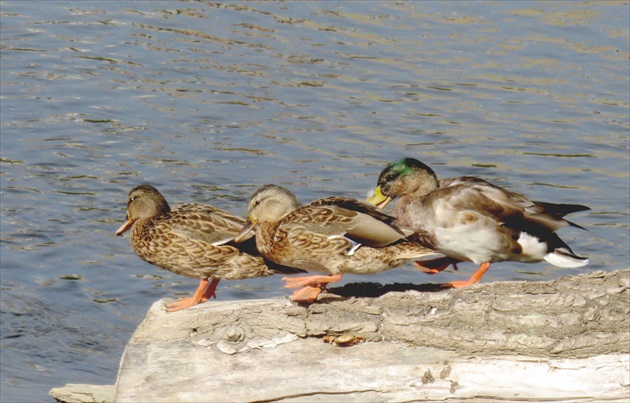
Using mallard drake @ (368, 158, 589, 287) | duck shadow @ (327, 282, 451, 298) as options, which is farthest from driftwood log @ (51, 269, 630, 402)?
mallard drake @ (368, 158, 589, 287)

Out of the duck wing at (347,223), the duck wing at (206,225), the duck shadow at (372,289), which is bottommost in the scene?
the duck shadow at (372,289)

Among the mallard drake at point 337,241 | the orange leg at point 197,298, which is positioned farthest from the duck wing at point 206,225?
the mallard drake at point 337,241

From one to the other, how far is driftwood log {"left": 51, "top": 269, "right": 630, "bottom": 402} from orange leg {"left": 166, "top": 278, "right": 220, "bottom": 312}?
39 cm

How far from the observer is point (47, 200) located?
11.2 metres

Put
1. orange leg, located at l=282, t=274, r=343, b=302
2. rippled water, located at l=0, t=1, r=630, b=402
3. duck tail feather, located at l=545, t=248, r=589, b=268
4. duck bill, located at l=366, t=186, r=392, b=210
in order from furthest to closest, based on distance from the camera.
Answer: rippled water, located at l=0, t=1, r=630, b=402 < duck bill, located at l=366, t=186, r=392, b=210 < duck tail feather, located at l=545, t=248, r=589, b=268 < orange leg, located at l=282, t=274, r=343, b=302

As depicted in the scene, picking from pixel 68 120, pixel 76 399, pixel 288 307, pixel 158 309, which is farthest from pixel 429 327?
pixel 68 120

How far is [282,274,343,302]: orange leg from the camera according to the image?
230 inches

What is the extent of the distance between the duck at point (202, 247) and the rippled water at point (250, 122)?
1.68m

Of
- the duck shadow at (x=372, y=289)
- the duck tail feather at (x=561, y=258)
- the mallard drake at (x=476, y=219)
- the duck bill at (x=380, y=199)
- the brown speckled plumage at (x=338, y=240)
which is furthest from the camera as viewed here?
the duck bill at (x=380, y=199)

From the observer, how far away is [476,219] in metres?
6.73

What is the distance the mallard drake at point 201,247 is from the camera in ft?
22.4

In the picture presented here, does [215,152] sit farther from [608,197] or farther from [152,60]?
[608,197]

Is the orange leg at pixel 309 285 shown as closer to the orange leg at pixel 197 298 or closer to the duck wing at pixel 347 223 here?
the duck wing at pixel 347 223

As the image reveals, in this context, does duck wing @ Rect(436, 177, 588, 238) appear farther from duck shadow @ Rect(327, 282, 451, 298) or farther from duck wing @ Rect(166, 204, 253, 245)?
duck wing @ Rect(166, 204, 253, 245)
